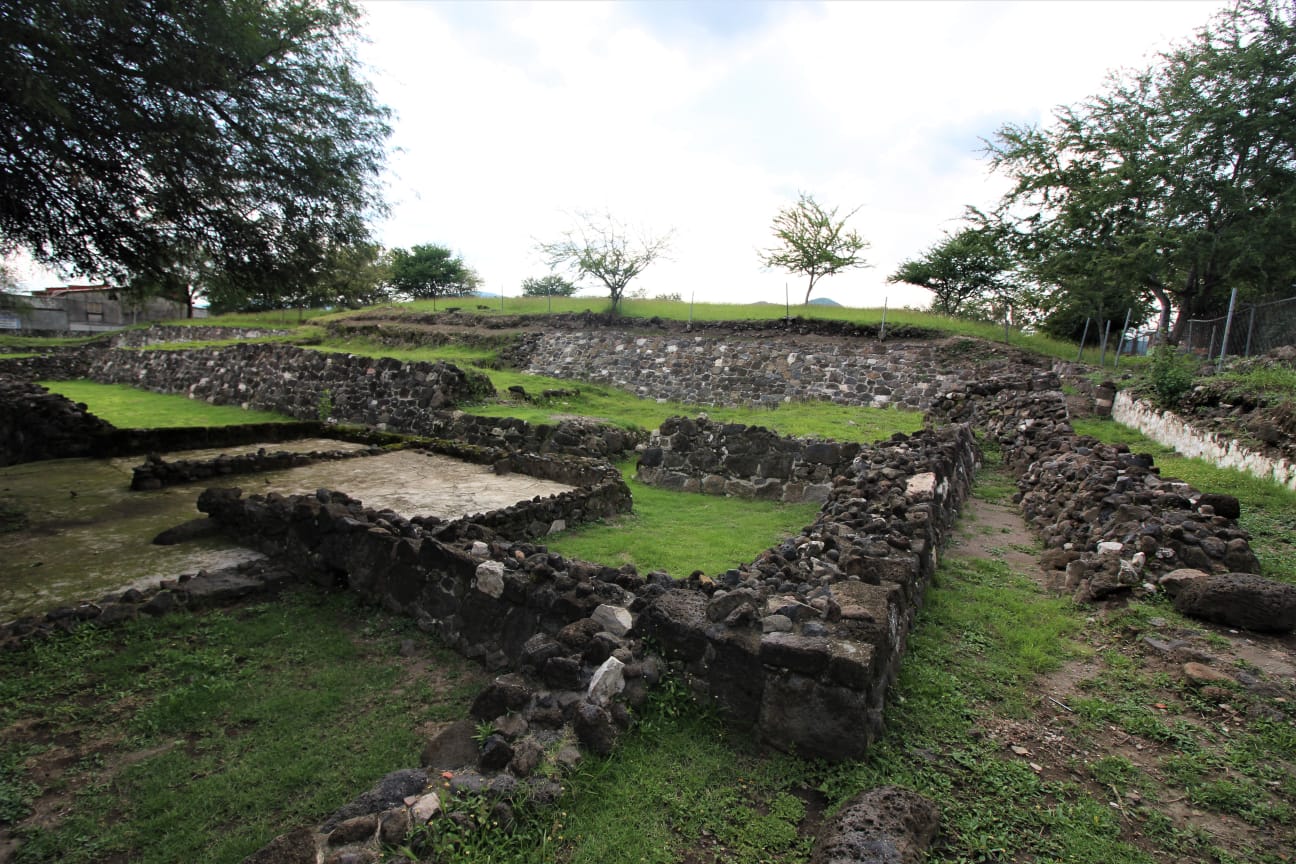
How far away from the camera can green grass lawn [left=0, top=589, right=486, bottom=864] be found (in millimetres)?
3150

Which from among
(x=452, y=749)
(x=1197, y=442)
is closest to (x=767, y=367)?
(x=1197, y=442)

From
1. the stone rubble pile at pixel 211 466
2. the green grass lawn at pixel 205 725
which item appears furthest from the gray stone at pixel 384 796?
the stone rubble pile at pixel 211 466

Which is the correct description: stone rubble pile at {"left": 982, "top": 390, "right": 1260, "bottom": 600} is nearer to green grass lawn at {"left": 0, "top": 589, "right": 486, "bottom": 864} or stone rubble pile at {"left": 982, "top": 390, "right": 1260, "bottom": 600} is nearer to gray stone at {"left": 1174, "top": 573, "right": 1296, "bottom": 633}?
gray stone at {"left": 1174, "top": 573, "right": 1296, "bottom": 633}

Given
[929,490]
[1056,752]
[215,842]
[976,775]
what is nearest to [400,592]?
[215,842]

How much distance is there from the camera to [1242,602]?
453 centimetres

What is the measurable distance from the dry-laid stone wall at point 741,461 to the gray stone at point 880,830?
23.7ft

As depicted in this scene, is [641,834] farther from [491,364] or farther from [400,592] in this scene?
[491,364]

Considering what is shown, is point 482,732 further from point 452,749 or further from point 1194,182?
point 1194,182

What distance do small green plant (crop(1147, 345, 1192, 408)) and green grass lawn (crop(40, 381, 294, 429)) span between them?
794 inches

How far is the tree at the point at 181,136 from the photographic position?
638 centimetres

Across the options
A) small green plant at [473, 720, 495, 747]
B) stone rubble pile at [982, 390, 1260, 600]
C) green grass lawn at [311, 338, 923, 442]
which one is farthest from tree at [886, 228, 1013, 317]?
small green plant at [473, 720, 495, 747]

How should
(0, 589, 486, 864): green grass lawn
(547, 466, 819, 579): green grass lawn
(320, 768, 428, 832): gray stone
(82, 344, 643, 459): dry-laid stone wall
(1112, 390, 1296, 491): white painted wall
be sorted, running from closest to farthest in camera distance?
(320, 768, 428, 832): gray stone, (0, 589, 486, 864): green grass lawn, (547, 466, 819, 579): green grass lawn, (1112, 390, 1296, 491): white painted wall, (82, 344, 643, 459): dry-laid stone wall

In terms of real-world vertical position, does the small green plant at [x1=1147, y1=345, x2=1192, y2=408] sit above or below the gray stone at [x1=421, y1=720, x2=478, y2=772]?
above

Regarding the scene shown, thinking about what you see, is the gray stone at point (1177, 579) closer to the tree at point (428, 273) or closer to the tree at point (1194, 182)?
the tree at point (1194, 182)
